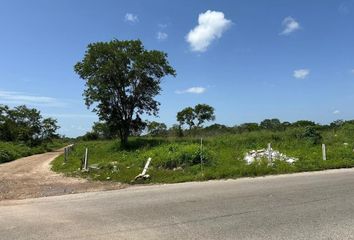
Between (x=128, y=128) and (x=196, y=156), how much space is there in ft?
52.5

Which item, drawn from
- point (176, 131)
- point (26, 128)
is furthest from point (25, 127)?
point (176, 131)

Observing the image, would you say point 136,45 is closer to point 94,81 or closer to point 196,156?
point 94,81

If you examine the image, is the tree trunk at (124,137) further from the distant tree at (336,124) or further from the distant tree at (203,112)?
the distant tree at (203,112)

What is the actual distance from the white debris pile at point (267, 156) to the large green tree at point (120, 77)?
1460 centimetres

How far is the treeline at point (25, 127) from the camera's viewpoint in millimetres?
55406

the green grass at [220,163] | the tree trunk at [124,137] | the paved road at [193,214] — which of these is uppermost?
the tree trunk at [124,137]

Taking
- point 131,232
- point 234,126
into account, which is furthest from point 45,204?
point 234,126

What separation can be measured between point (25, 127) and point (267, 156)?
4570cm

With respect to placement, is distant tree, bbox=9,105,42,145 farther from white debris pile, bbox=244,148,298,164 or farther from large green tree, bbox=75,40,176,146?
white debris pile, bbox=244,148,298,164

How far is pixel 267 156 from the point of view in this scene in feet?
67.2

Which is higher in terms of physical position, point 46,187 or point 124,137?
point 124,137

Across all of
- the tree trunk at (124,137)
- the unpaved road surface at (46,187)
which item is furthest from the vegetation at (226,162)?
the tree trunk at (124,137)

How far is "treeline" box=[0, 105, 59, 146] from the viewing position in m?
55.4

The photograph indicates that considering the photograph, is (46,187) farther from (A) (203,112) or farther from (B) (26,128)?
(A) (203,112)
